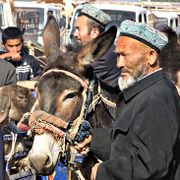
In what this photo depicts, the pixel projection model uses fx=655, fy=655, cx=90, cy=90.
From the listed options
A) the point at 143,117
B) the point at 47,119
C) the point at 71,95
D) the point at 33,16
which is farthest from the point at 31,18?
the point at 143,117

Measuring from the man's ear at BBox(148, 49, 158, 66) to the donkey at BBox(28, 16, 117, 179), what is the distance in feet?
3.40

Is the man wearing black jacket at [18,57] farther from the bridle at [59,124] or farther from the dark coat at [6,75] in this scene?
the bridle at [59,124]

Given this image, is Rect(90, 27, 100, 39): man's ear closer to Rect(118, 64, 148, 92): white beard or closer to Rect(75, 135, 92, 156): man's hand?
Rect(75, 135, 92, 156): man's hand

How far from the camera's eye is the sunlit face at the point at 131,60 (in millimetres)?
3680

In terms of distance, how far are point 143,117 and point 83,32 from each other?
2.40 m

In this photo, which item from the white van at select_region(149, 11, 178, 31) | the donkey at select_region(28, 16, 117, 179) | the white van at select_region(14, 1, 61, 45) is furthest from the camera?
the white van at select_region(149, 11, 178, 31)

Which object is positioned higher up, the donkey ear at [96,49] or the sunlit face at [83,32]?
the donkey ear at [96,49]

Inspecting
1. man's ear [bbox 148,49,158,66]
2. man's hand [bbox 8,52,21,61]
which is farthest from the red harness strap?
man's hand [bbox 8,52,21,61]

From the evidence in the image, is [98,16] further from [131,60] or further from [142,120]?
[142,120]

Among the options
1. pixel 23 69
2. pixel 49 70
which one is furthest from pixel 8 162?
pixel 23 69

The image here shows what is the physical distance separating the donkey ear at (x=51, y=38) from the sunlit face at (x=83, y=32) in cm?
25

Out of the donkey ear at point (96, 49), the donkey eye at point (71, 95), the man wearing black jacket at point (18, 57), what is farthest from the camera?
the man wearing black jacket at point (18, 57)

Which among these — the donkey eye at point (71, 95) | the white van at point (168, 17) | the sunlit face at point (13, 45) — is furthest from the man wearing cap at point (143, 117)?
the white van at point (168, 17)

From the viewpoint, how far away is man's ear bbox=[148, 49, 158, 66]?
367cm
